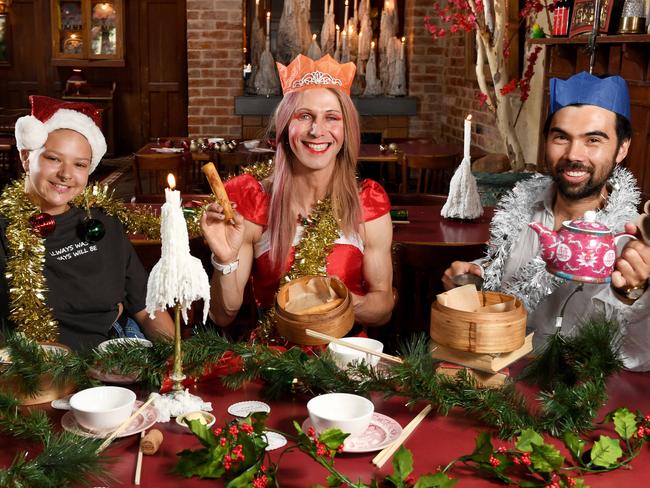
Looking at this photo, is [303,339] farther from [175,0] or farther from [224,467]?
[175,0]

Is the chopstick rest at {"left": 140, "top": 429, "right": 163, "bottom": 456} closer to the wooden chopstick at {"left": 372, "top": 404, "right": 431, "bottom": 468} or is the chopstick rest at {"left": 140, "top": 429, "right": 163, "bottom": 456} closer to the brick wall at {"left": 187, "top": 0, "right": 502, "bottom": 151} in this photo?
the wooden chopstick at {"left": 372, "top": 404, "right": 431, "bottom": 468}

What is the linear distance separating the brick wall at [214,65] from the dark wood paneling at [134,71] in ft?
9.32

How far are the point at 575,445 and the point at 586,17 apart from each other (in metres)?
3.49

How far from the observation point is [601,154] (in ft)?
6.96

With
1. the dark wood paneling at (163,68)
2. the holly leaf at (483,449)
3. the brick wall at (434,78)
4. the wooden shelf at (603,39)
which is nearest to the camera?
the holly leaf at (483,449)

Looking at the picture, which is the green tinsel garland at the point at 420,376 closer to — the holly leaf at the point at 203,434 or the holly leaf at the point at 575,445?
the holly leaf at the point at 575,445

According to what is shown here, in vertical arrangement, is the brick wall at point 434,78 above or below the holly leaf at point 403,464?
above

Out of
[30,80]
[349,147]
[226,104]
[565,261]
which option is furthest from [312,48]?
[565,261]

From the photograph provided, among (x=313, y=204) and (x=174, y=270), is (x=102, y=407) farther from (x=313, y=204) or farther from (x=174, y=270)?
(x=313, y=204)

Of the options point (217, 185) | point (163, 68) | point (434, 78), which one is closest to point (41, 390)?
point (217, 185)

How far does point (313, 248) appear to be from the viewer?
2.41 meters

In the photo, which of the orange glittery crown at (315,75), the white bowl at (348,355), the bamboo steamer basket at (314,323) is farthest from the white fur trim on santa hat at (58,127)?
the white bowl at (348,355)

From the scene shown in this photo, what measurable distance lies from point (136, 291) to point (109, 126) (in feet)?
28.6

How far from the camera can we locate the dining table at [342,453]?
1.30m
